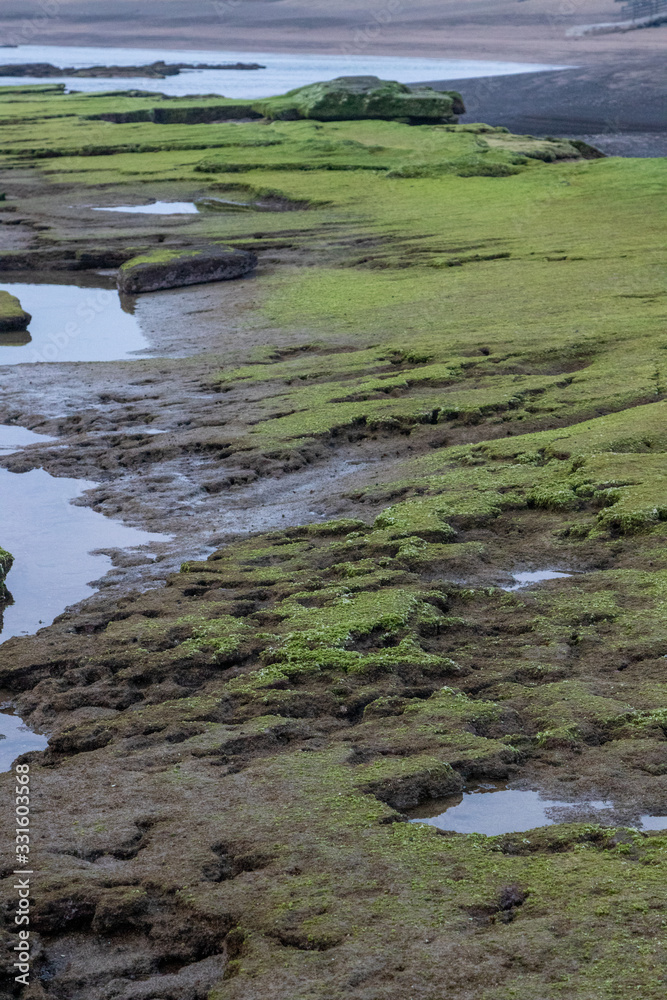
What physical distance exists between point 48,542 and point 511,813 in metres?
9.29

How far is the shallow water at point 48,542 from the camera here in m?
13.4

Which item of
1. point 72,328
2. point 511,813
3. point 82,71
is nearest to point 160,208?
point 72,328

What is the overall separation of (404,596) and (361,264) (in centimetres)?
2291

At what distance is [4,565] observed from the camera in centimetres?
1398

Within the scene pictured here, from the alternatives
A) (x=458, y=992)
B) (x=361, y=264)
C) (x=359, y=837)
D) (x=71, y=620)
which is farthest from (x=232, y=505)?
(x=361, y=264)

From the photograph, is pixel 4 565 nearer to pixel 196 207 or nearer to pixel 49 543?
pixel 49 543

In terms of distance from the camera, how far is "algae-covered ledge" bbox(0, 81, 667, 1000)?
6.70 metres

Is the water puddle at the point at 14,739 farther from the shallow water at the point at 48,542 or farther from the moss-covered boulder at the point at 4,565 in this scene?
the moss-covered boulder at the point at 4,565

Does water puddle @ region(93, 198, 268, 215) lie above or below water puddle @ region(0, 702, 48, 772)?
above

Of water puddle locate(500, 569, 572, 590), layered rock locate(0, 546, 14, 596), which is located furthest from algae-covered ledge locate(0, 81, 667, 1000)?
layered rock locate(0, 546, 14, 596)

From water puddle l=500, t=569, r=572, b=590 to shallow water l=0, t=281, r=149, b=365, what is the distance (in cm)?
1486

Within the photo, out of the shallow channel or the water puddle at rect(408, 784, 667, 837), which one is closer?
the water puddle at rect(408, 784, 667, 837)

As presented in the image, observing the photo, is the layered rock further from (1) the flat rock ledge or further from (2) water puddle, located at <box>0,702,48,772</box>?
(1) the flat rock ledge

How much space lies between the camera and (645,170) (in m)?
44.4
